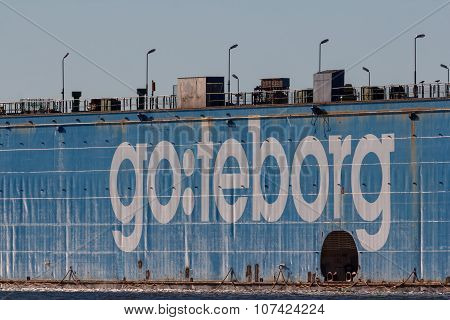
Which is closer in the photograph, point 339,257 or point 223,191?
point 339,257

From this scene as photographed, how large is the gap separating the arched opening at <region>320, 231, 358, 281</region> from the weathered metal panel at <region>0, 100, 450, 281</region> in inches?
23.0

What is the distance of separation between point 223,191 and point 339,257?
921 cm

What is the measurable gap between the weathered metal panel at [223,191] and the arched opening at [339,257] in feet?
1.92

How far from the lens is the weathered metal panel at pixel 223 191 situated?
11156cm

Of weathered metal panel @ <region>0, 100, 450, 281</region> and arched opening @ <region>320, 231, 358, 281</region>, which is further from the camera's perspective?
arched opening @ <region>320, 231, 358, 281</region>

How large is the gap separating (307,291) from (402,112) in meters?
13.1

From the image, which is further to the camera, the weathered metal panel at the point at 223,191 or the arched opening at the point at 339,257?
the arched opening at the point at 339,257

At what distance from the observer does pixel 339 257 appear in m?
115

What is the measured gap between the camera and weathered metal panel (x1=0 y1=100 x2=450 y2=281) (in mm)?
111562

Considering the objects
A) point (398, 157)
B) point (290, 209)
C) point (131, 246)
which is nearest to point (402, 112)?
point (398, 157)

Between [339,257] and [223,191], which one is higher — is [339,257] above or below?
below

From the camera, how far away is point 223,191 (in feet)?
387

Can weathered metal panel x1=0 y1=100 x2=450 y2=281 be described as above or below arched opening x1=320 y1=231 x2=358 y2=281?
above

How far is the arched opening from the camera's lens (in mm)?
113750
